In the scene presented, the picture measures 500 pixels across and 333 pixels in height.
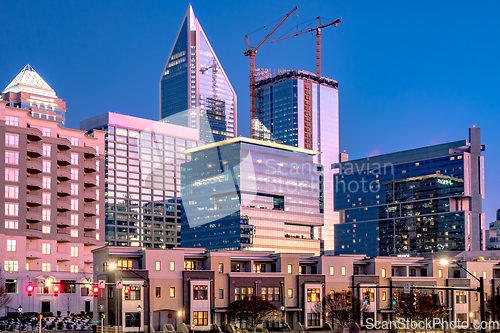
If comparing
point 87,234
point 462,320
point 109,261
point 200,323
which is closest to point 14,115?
point 87,234

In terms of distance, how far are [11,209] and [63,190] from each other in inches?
598

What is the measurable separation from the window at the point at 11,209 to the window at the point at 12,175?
546 cm

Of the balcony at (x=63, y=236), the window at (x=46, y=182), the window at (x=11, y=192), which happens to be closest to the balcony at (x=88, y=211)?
the balcony at (x=63, y=236)

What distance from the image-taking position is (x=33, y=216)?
14875 cm

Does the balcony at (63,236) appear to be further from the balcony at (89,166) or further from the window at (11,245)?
the balcony at (89,166)

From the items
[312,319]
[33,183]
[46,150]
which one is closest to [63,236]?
[33,183]

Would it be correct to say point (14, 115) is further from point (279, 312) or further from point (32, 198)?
point (279, 312)

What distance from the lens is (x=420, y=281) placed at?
12212 centimetres

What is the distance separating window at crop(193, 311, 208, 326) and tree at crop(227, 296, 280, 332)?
3715 mm

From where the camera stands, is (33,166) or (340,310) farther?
(33,166)

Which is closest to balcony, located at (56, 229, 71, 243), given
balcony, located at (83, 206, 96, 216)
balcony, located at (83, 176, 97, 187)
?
balcony, located at (83, 206, 96, 216)

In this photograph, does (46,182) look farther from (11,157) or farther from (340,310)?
(340,310)

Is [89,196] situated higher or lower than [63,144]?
lower

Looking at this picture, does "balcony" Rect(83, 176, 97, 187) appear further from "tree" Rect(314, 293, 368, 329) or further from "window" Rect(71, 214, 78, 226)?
"tree" Rect(314, 293, 368, 329)
